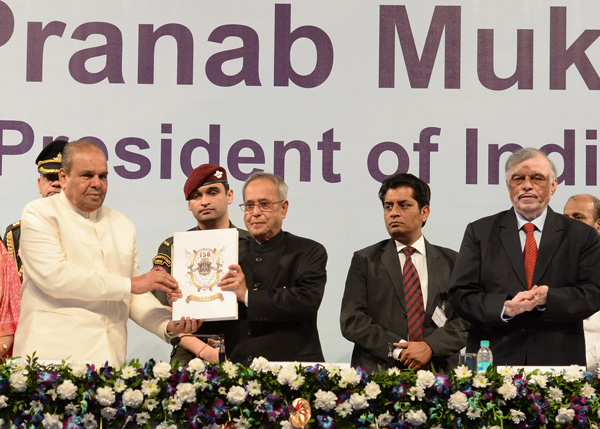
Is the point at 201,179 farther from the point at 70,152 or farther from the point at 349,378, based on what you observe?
the point at 349,378

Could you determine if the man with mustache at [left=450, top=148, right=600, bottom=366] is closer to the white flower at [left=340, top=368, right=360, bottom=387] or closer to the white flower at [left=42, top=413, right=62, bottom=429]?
the white flower at [left=340, top=368, right=360, bottom=387]

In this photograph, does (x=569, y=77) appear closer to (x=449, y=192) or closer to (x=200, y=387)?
(x=449, y=192)

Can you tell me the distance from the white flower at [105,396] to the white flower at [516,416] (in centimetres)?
154

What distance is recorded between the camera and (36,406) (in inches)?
139

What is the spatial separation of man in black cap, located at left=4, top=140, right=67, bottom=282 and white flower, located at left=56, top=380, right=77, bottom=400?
1992 mm

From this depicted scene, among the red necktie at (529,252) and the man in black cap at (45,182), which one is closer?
the red necktie at (529,252)

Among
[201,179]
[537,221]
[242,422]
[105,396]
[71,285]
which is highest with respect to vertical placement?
[201,179]

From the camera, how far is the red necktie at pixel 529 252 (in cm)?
431

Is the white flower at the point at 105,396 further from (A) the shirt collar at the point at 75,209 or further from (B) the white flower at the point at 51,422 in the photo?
(A) the shirt collar at the point at 75,209

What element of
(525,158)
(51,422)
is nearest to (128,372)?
(51,422)

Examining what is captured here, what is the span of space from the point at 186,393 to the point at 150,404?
15 cm

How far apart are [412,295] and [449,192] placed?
1652 millimetres

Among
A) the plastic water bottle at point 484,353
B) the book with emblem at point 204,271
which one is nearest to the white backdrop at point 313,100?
the book with emblem at point 204,271

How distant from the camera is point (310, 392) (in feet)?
11.8
